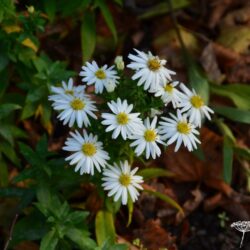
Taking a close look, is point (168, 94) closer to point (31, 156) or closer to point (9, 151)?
point (31, 156)

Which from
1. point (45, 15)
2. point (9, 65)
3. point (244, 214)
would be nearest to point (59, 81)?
point (9, 65)

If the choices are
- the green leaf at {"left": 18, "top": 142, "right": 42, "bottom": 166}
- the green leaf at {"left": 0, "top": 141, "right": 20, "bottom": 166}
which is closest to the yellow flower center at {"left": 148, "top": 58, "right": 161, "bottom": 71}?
the green leaf at {"left": 18, "top": 142, "right": 42, "bottom": 166}

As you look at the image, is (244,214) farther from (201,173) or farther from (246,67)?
(246,67)

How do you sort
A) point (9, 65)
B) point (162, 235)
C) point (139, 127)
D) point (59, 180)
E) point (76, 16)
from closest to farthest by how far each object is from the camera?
point (139, 127)
point (59, 180)
point (162, 235)
point (9, 65)
point (76, 16)

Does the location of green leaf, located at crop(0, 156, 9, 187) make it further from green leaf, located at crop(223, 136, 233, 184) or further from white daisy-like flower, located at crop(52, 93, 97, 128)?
green leaf, located at crop(223, 136, 233, 184)

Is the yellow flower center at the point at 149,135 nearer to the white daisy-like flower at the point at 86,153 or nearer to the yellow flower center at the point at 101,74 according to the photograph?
the white daisy-like flower at the point at 86,153
